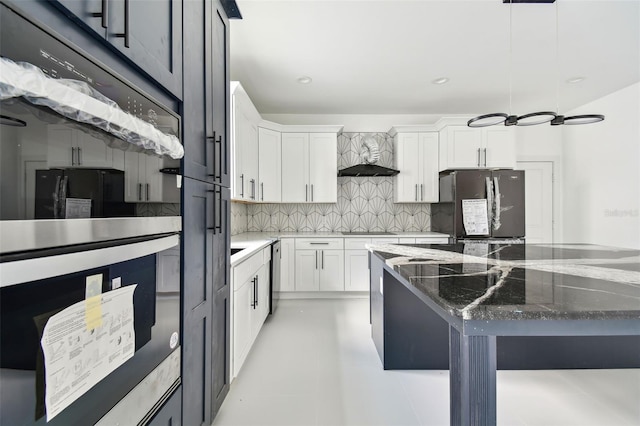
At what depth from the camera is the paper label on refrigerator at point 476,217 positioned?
3469 mm

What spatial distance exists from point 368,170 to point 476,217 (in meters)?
1.49

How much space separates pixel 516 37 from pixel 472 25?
0.50 metres

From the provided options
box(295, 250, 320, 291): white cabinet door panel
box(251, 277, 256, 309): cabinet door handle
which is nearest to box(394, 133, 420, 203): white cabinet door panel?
box(295, 250, 320, 291): white cabinet door panel

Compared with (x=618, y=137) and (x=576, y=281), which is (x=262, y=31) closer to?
(x=576, y=281)

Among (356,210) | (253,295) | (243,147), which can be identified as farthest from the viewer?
(356,210)

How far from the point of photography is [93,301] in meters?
0.63

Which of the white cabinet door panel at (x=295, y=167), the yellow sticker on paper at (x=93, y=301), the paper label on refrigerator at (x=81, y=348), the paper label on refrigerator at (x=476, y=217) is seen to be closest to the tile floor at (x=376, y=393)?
the paper label on refrigerator at (x=81, y=348)

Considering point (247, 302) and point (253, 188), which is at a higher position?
point (253, 188)

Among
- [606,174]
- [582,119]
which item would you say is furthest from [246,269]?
[606,174]

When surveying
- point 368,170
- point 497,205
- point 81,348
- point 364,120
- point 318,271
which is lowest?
point 318,271

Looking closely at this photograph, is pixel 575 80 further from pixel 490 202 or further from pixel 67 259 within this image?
pixel 67 259

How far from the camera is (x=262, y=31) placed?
2.33 meters

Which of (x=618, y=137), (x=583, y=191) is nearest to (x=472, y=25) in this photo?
(x=618, y=137)

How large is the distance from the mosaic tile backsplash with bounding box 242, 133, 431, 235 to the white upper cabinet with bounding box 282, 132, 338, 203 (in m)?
0.38
